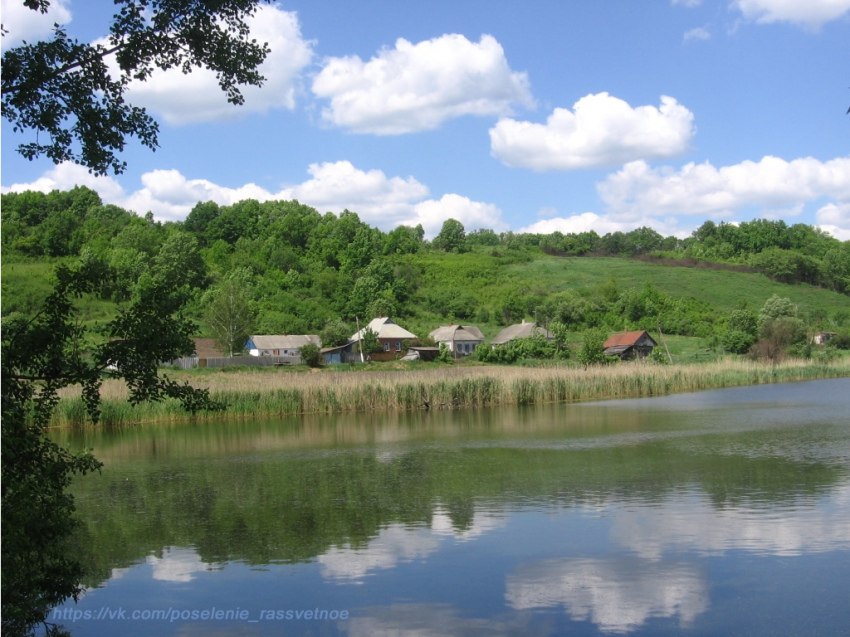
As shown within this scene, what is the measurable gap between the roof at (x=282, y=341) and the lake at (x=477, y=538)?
162 feet

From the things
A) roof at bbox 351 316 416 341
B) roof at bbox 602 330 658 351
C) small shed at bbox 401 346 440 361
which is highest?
roof at bbox 351 316 416 341

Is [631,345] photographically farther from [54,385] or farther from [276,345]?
[54,385]

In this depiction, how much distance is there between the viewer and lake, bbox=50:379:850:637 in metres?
8.98

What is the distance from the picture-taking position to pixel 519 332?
77812 mm

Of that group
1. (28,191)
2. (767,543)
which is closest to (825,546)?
(767,543)

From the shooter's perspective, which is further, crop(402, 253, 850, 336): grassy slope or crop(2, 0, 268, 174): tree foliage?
crop(402, 253, 850, 336): grassy slope

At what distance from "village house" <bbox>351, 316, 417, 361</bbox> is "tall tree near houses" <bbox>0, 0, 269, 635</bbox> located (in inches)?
2451

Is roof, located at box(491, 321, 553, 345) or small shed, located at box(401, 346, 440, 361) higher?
roof, located at box(491, 321, 553, 345)

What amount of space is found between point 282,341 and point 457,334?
1551cm

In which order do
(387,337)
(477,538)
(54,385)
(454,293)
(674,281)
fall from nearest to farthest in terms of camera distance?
(54,385)
(477,538)
(387,337)
(674,281)
(454,293)

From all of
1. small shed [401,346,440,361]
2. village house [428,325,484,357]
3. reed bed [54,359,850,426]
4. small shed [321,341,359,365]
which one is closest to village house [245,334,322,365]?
small shed [321,341,359,365]

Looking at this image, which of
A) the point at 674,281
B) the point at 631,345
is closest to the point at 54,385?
the point at 631,345

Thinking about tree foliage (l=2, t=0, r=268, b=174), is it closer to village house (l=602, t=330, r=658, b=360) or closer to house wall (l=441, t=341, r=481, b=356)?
village house (l=602, t=330, r=658, b=360)

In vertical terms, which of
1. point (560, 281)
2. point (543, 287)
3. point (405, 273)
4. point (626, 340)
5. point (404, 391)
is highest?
point (405, 273)
